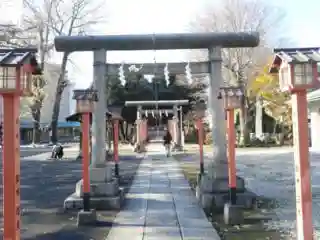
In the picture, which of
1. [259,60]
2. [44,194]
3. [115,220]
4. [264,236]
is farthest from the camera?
[259,60]

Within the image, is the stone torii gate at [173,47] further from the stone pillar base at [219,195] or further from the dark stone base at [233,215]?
the dark stone base at [233,215]

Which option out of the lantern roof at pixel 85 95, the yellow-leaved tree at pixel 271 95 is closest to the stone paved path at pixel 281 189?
the lantern roof at pixel 85 95

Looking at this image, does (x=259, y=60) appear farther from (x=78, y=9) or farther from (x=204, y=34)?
(x=204, y=34)

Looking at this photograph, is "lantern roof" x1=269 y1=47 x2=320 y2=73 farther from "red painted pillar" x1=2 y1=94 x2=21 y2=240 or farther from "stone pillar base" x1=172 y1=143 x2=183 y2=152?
"stone pillar base" x1=172 y1=143 x2=183 y2=152

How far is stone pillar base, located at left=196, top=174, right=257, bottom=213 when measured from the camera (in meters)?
9.57

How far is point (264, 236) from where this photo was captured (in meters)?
7.13

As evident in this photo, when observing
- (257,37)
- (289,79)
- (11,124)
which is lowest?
(11,124)

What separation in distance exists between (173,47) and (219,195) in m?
3.64

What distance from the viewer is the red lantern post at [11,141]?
15.4ft

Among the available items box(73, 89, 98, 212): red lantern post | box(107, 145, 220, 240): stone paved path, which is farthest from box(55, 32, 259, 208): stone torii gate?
box(73, 89, 98, 212): red lantern post

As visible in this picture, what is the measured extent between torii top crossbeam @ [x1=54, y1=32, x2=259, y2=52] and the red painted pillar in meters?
5.25

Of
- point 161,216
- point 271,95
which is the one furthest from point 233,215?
point 271,95

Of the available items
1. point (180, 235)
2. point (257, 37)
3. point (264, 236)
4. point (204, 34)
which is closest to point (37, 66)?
point (180, 235)

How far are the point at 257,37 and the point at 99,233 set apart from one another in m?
5.79
